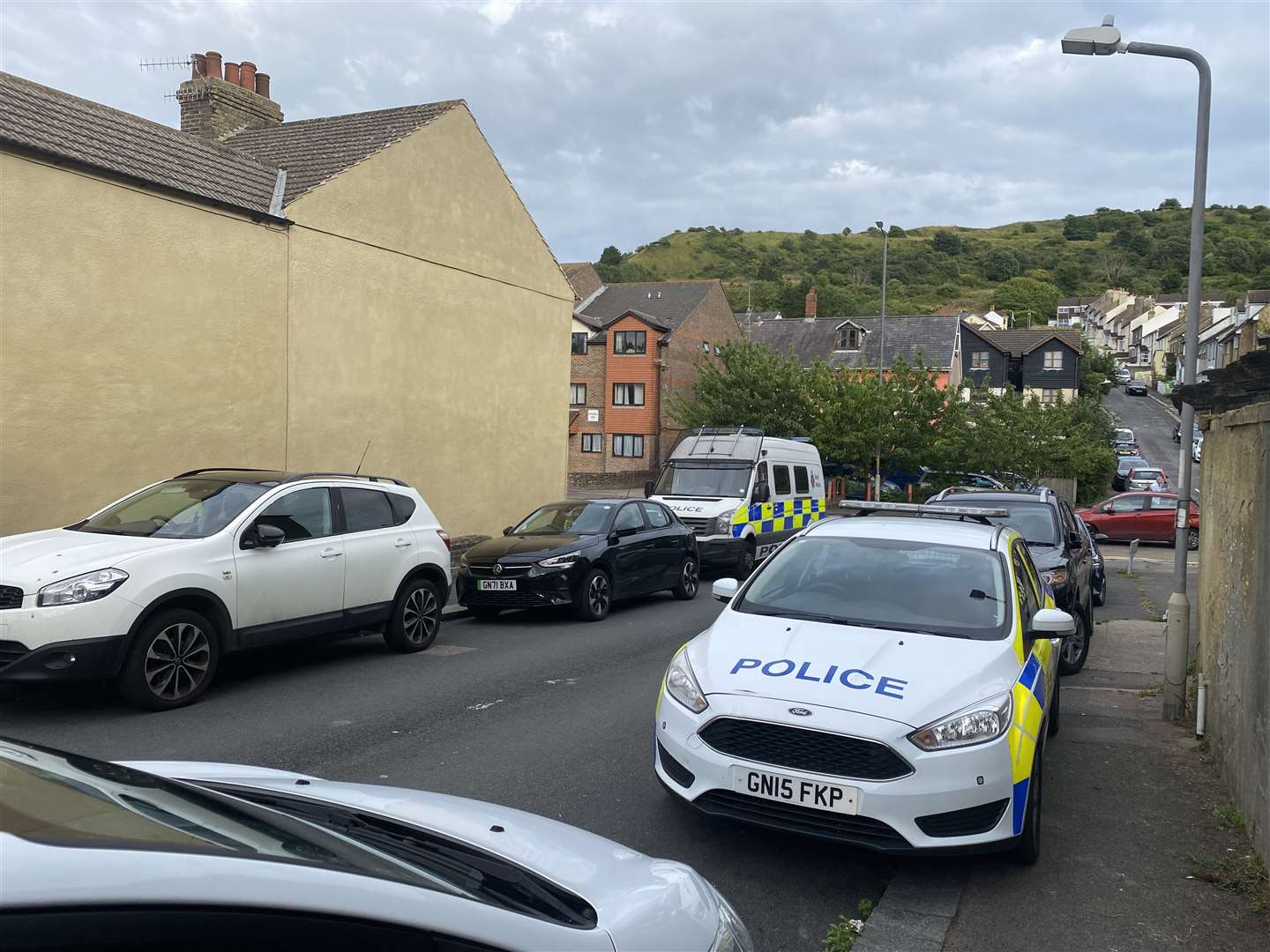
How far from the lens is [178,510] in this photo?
27.4 feet

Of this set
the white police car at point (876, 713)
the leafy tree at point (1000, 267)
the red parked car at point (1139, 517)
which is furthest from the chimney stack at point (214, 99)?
the leafy tree at point (1000, 267)

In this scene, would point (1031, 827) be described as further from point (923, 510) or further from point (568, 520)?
point (568, 520)

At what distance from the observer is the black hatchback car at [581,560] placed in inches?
459

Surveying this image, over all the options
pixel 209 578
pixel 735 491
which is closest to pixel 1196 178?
pixel 209 578

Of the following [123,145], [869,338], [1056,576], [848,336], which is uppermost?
[848,336]

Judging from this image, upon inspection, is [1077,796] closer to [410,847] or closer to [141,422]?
[410,847]

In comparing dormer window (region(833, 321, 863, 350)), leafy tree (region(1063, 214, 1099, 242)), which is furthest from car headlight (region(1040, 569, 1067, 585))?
leafy tree (region(1063, 214, 1099, 242))

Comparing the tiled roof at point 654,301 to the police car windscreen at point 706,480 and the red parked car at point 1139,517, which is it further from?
the police car windscreen at point 706,480

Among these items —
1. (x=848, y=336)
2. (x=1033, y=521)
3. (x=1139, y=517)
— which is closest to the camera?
(x=1033, y=521)

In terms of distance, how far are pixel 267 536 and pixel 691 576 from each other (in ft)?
25.1

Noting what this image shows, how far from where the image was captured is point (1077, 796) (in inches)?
232

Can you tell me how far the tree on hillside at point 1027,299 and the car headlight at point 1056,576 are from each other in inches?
5271

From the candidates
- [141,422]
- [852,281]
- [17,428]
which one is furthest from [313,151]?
[852,281]

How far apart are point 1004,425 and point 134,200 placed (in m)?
30.6
